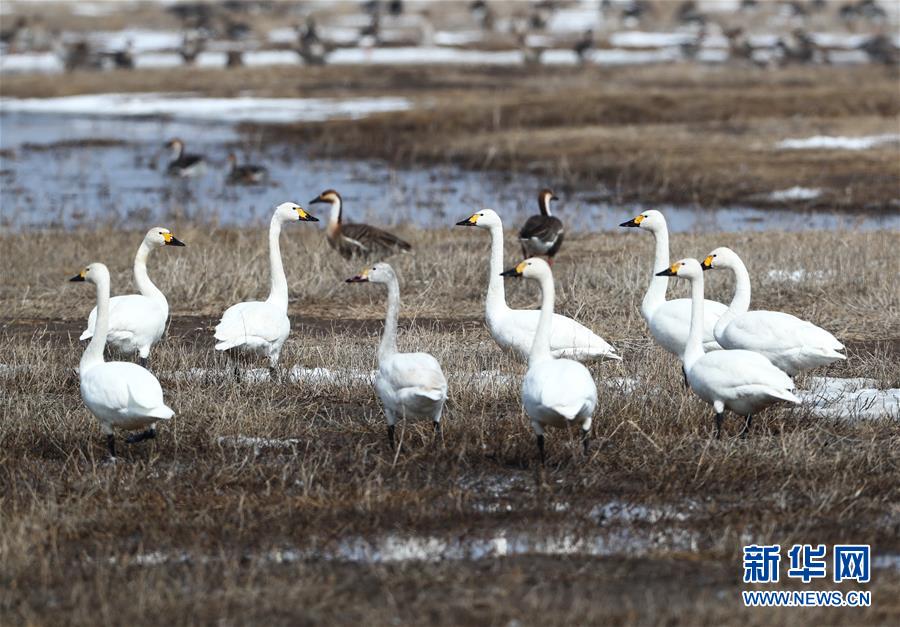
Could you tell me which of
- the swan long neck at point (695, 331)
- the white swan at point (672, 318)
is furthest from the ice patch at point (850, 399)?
the swan long neck at point (695, 331)

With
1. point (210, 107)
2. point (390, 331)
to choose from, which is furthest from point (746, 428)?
point (210, 107)

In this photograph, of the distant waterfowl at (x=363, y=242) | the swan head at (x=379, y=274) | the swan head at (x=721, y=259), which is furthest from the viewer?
the distant waterfowl at (x=363, y=242)

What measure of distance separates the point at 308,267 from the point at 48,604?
300 inches

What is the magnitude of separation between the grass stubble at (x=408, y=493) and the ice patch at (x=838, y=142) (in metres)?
11.8

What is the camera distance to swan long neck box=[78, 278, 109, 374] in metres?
6.95

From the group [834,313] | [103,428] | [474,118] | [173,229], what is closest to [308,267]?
[173,229]

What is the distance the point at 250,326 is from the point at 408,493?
2.36 m

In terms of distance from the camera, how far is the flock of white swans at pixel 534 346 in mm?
6457

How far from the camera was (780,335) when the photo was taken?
756 cm

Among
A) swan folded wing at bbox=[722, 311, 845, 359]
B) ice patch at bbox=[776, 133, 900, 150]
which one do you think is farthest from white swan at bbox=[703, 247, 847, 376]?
ice patch at bbox=[776, 133, 900, 150]

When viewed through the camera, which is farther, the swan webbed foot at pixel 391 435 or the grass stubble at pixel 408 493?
the swan webbed foot at pixel 391 435

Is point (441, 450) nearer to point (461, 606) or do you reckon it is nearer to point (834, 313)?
point (461, 606)

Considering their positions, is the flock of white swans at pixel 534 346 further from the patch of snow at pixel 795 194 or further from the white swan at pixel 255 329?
the patch of snow at pixel 795 194

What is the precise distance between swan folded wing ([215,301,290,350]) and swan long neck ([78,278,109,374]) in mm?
889
